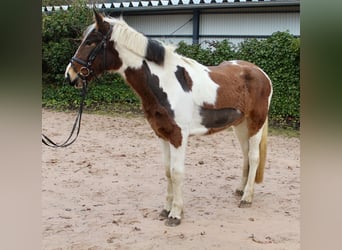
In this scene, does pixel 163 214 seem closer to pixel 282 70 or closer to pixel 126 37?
pixel 126 37

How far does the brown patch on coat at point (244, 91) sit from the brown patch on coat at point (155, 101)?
418 mm

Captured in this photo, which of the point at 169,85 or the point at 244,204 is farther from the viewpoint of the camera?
the point at 244,204

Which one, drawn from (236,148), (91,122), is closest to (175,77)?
(236,148)

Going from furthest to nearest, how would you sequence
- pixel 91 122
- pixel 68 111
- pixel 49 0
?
pixel 49 0
pixel 68 111
pixel 91 122

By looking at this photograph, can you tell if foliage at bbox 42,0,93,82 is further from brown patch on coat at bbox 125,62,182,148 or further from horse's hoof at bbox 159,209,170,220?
horse's hoof at bbox 159,209,170,220

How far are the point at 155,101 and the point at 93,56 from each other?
55cm

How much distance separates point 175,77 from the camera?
9.50 ft

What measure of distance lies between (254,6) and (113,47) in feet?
16.6

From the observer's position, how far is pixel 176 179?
2.94 meters

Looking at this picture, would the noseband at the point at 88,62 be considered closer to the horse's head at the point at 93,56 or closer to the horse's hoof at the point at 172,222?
the horse's head at the point at 93,56

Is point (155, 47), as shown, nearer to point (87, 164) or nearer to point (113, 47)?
point (113, 47)

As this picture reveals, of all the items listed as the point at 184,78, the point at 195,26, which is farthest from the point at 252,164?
the point at 195,26

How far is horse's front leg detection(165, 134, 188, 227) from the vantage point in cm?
290

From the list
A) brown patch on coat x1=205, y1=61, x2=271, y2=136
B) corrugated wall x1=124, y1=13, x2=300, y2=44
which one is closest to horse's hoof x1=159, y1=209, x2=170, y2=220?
brown patch on coat x1=205, y1=61, x2=271, y2=136
